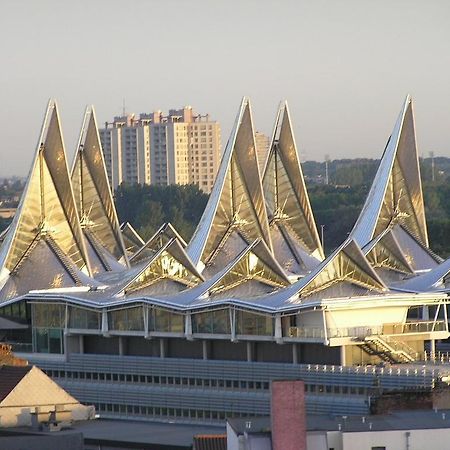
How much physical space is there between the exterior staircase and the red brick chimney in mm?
27477

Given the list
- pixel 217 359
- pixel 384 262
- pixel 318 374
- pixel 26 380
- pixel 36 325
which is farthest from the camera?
pixel 384 262

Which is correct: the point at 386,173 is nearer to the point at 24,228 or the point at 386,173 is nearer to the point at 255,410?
the point at 24,228

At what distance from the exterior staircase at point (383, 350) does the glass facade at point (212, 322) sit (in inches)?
203

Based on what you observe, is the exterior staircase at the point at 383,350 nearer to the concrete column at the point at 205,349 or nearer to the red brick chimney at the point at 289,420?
the concrete column at the point at 205,349

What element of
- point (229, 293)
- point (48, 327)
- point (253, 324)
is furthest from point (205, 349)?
point (48, 327)

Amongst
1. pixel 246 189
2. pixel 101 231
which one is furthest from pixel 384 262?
pixel 101 231

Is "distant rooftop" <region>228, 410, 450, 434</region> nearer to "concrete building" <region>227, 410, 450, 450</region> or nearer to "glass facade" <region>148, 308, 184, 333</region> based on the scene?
"concrete building" <region>227, 410, 450, 450</region>

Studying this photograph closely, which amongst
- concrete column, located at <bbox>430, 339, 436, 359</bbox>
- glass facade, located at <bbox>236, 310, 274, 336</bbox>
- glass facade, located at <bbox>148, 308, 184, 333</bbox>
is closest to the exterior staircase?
concrete column, located at <bbox>430, 339, 436, 359</bbox>

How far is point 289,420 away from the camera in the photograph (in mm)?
49219

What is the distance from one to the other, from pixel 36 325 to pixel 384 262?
48.1 ft

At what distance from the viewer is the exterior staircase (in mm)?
76750

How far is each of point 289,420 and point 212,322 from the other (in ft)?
103

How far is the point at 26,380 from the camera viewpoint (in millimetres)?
65188

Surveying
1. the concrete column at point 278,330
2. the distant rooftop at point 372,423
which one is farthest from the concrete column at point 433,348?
the distant rooftop at point 372,423
